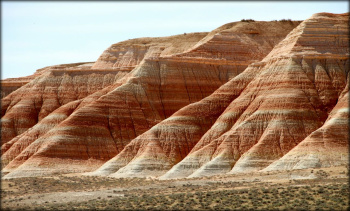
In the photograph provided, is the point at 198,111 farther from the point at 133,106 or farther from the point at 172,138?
the point at 133,106

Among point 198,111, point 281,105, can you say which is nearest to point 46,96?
point 198,111

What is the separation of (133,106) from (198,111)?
1250 cm

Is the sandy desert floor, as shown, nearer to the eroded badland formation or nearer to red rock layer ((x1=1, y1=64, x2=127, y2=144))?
the eroded badland formation

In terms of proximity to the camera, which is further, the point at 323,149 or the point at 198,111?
the point at 198,111

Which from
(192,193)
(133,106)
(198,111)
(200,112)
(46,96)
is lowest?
(192,193)

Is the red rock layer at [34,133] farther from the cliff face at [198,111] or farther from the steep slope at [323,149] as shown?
the steep slope at [323,149]

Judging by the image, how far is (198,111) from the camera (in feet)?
305

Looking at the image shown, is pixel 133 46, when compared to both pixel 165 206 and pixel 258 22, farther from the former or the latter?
pixel 165 206

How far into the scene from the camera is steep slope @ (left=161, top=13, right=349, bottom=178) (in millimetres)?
80625

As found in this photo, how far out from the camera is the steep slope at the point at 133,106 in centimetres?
9562

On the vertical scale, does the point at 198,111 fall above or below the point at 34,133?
above

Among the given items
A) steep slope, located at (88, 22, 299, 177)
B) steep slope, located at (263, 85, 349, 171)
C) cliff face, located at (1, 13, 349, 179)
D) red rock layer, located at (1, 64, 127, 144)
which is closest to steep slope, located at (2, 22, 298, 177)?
cliff face, located at (1, 13, 349, 179)

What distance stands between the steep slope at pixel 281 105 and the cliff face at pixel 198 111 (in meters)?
0.12

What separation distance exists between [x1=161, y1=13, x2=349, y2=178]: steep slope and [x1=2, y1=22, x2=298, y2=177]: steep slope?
13.8m
